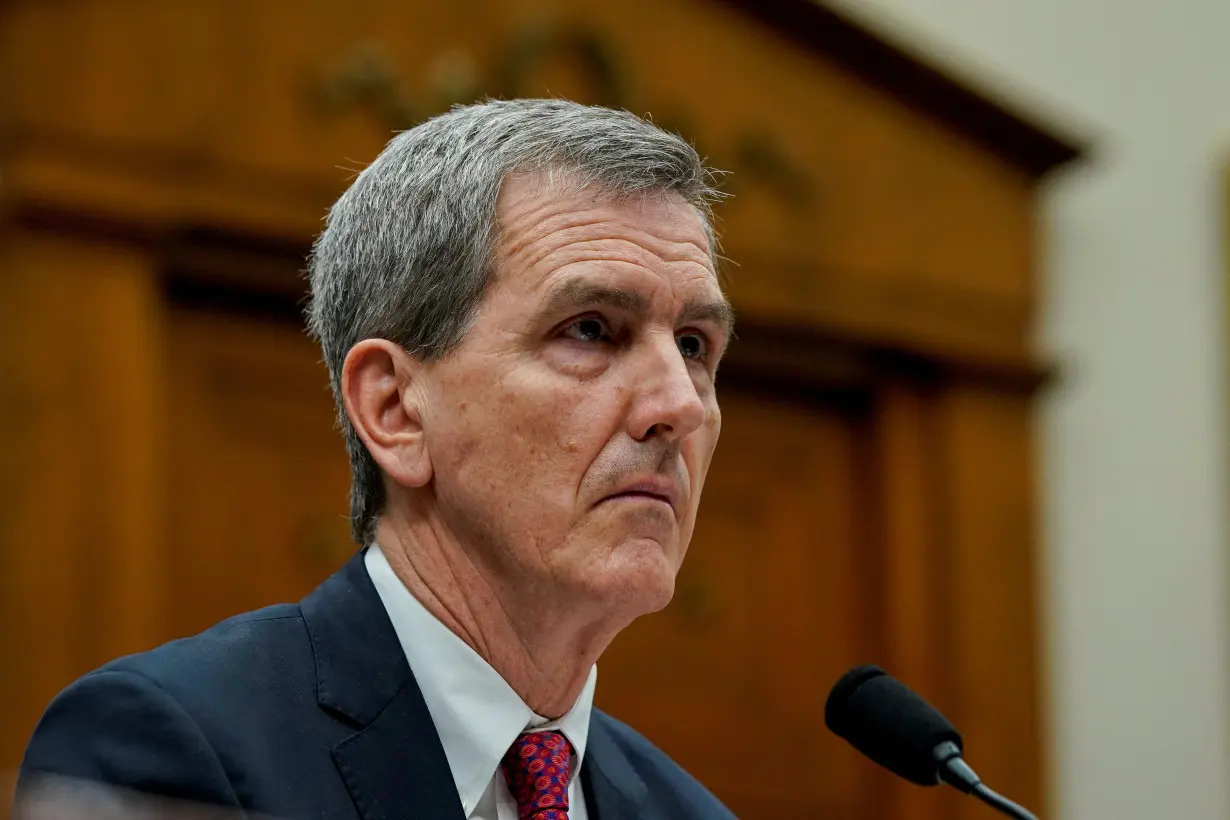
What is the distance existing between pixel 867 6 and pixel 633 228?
246 cm

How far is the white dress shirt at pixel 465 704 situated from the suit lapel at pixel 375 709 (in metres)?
0.03

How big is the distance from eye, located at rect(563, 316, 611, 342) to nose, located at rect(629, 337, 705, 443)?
0.19 ft

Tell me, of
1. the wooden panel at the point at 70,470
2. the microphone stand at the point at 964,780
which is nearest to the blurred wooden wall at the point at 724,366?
the wooden panel at the point at 70,470

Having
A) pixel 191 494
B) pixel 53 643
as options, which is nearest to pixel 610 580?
pixel 53 643

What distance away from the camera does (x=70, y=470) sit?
311 centimetres

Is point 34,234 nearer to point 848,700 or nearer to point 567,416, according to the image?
point 567,416

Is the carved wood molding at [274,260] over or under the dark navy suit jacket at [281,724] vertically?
over

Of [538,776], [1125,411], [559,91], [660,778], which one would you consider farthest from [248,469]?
[1125,411]

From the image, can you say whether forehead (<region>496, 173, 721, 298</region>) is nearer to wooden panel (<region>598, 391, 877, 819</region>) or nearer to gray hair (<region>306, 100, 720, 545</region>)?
gray hair (<region>306, 100, 720, 545</region>)

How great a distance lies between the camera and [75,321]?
10.3 ft

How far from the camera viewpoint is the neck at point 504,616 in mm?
1926

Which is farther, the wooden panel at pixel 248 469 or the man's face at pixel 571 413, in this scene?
the wooden panel at pixel 248 469

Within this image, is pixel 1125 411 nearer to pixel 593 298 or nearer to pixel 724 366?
pixel 724 366

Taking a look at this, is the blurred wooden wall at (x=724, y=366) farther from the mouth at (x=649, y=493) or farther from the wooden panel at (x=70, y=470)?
the mouth at (x=649, y=493)
